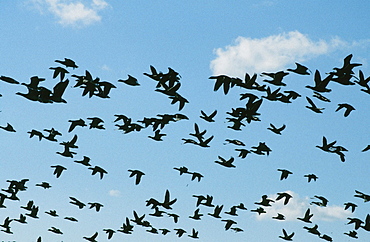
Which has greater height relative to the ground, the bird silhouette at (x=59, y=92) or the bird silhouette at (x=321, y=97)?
the bird silhouette at (x=321, y=97)

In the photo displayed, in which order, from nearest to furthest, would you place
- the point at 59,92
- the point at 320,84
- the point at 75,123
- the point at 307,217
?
the point at 59,92, the point at 320,84, the point at 75,123, the point at 307,217

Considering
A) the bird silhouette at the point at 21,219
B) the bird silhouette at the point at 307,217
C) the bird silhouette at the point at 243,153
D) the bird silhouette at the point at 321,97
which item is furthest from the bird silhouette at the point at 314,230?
the bird silhouette at the point at 21,219

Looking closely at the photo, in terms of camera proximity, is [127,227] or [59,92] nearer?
[59,92]

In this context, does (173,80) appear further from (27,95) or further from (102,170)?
(102,170)

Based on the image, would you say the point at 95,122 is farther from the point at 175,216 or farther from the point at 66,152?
the point at 175,216

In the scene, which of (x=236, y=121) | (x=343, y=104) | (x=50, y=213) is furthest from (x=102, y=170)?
(x=343, y=104)

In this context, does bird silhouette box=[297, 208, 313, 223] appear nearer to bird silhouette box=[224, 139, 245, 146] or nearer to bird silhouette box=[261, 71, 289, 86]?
bird silhouette box=[224, 139, 245, 146]

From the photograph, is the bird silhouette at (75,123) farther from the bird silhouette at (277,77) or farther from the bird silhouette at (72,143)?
the bird silhouette at (277,77)

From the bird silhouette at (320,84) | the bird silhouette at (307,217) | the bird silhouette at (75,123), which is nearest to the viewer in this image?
the bird silhouette at (320,84)

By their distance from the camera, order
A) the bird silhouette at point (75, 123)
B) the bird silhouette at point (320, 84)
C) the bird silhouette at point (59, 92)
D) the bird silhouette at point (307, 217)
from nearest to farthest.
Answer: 1. the bird silhouette at point (59, 92)
2. the bird silhouette at point (320, 84)
3. the bird silhouette at point (75, 123)
4. the bird silhouette at point (307, 217)

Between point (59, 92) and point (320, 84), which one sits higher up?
point (320, 84)

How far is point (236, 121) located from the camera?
1574 inches

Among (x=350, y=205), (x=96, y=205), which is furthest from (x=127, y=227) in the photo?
(x=350, y=205)

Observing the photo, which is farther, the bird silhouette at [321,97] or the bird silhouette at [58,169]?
the bird silhouette at [58,169]
